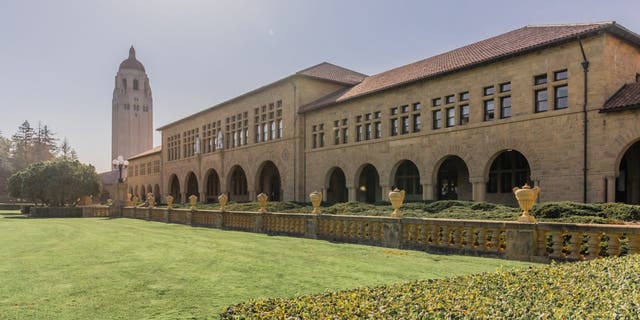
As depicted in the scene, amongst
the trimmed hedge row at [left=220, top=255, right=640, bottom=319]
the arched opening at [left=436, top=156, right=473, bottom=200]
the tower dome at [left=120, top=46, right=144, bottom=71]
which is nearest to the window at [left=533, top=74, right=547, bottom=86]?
the arched opening at [left=436, top=156, right=473, bottom=200]

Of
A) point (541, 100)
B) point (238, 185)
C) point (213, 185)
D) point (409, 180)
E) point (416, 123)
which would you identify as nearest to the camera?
point (541, 100)

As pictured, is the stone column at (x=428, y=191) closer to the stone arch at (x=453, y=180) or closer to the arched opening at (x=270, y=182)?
the stone arch at (x=453, y=180)

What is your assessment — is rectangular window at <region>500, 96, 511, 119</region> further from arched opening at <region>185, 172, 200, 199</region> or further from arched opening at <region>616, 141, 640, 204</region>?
arched opening at <region>185, 172, 200, 199</region>

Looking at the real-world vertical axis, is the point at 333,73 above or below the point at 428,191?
above

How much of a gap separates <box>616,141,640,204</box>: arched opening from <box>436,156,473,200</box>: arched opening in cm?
756

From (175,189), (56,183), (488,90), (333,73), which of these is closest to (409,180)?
(488,90)

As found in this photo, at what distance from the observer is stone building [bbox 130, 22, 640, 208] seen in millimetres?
19750

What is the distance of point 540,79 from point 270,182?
3029cm

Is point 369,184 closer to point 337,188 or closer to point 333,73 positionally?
point 337,188

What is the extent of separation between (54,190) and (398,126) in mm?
33457

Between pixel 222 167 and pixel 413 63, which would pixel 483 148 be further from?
pixel 222 167

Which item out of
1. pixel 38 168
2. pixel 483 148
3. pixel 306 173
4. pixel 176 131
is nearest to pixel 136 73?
pixel 176 131

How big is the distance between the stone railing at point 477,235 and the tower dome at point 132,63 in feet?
323

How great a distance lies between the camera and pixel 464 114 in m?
25.4
